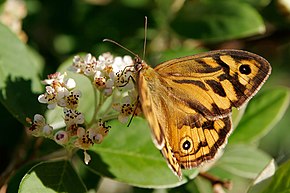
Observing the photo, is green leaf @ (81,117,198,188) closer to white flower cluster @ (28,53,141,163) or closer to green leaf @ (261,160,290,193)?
white flower cluster @ (28,53,141,163)

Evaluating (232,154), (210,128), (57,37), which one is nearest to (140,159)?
(210,128)

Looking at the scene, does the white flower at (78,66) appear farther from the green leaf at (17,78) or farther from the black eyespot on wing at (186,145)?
the black eyespot on wing at (186,145)

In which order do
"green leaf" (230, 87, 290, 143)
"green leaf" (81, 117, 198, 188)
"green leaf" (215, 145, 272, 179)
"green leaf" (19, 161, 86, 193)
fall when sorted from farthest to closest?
1. "green leaf" (230, 87, 290, 143)
2. "green leaf" (215, 145, 272, 179)
3. "green leaf" (81, 117, 198, 188)
4. "green leaf" (19, 161, 86, 193)

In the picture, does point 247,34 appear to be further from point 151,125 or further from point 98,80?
point 151,125

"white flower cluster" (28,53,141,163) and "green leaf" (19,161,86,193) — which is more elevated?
"white flower cluster" (28,53,141,163)

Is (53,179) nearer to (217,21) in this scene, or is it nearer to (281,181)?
(281,181)

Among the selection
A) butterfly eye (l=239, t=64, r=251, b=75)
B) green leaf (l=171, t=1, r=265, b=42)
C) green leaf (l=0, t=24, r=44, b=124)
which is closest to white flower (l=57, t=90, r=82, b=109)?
green leaf (l=0, t=24, r=44, b=124)

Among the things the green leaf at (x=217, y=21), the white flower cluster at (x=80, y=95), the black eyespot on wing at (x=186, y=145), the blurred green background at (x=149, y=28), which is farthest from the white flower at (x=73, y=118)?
the green leaf at (x=217, y=21)
